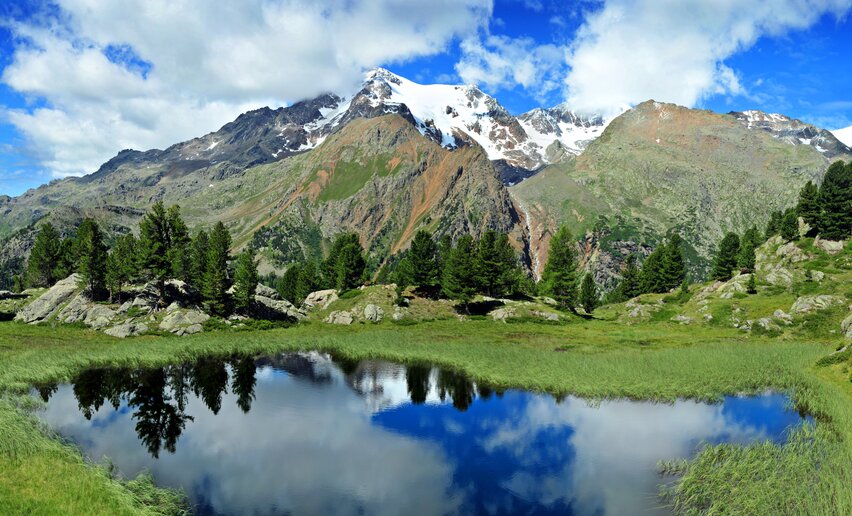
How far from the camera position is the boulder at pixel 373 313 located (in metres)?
107

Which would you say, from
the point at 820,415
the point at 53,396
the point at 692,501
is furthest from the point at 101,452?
the point at 820,415

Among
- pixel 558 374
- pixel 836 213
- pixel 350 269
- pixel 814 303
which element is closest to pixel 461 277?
pixel 350 269

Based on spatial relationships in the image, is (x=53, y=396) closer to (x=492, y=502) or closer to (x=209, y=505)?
(x=209, y=505)

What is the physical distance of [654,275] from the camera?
15388 centimetres

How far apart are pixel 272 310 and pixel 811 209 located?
465 ft

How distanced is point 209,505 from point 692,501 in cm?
2846

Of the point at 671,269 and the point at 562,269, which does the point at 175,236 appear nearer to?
the point at 562,269

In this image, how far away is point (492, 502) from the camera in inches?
1180

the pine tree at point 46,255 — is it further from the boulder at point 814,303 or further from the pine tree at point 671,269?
the pine tree at point 671,269

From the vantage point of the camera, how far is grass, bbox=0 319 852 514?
1069 inches

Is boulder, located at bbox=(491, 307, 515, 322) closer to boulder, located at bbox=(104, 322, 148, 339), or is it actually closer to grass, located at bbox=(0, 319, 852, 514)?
grass, located at bbox=(0, 319, 852, 514)

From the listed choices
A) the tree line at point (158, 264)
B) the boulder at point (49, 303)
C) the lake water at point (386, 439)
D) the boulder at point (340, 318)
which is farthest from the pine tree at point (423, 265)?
the boulder at point (49, 303)

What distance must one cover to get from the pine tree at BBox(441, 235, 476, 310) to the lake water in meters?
52.9

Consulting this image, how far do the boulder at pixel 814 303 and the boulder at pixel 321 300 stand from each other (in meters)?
96.5
